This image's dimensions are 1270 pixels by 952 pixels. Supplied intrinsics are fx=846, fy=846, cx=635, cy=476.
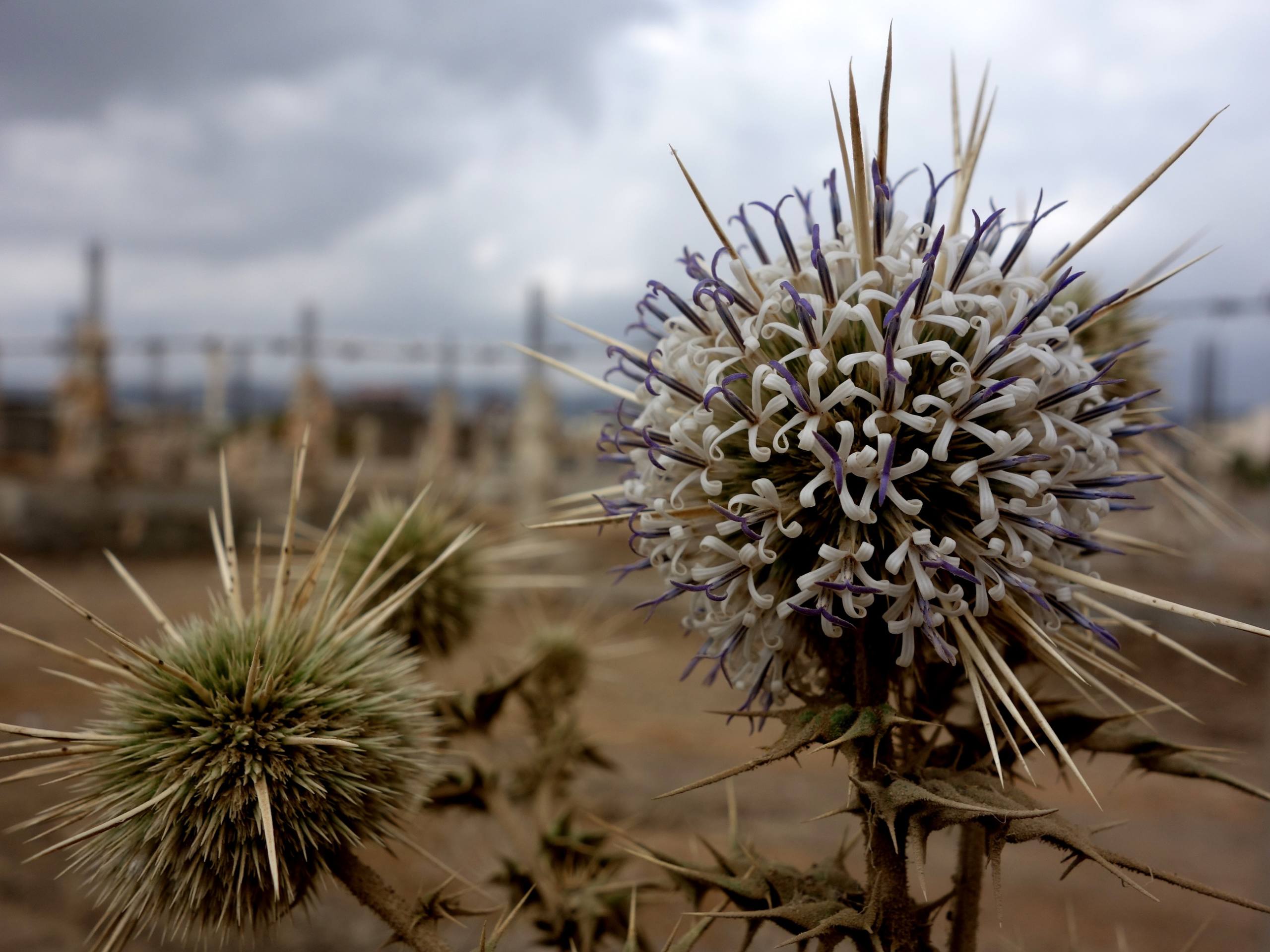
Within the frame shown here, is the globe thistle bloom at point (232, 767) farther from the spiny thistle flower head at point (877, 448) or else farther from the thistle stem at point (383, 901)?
the spiny thistle flower head at point (877, 448)

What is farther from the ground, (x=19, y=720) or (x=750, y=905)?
(x=750, y=905)

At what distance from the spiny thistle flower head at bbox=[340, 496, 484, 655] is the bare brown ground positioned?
1.10 ft

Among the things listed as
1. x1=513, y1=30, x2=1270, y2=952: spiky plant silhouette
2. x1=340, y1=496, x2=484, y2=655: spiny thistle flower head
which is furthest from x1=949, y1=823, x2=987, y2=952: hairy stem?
x1=340, y1=496, x2=484, y2=655: spiny thistle flower head

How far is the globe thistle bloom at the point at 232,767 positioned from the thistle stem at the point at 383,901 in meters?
0.02

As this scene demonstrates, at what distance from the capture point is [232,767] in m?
1.78

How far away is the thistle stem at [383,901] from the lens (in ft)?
5.89

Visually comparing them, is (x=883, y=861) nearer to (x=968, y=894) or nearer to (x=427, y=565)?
(x=968, y=894)

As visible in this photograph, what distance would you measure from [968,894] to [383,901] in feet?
4.19

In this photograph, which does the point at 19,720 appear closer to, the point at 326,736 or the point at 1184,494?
the point at 326,736

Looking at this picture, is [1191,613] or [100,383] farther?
[100,383]

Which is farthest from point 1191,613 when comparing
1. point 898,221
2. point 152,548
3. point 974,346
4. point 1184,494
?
point 152,548

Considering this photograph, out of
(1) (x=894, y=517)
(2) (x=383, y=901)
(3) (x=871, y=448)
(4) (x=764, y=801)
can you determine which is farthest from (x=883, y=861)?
(4) (x=764, y=801)

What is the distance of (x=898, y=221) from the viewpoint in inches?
75.9

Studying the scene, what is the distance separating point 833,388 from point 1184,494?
1847mm
